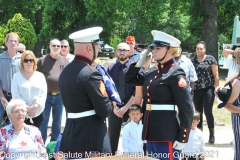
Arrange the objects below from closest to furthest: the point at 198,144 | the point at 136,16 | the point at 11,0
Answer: the point at 198,144, the point at 136,16, the point at 11,0

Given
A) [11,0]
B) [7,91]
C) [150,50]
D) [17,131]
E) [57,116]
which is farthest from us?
[11,0]

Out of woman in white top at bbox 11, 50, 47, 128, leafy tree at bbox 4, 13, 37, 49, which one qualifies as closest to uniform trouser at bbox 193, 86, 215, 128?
woman in white top at bbox 11, 50, 47, 128

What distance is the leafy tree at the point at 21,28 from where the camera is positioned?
35531mm

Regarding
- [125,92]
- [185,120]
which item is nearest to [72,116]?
[185,120]

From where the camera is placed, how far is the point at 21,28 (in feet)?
117

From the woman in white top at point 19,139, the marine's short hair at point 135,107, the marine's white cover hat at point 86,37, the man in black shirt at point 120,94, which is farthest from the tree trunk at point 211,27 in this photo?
the marine's white cover hat at point 86,37

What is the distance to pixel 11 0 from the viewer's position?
146 ft

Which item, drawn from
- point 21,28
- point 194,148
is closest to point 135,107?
point 194,148

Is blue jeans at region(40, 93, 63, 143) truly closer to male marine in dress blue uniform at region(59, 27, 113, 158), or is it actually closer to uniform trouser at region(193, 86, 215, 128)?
uniform trouser at region(193, 86, 215, 128)

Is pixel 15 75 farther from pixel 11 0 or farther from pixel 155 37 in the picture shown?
pixel 11 0

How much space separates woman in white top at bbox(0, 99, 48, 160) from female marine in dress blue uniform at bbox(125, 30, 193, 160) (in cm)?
141

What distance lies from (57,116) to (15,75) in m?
1.59

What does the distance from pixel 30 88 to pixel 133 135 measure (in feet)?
5.61

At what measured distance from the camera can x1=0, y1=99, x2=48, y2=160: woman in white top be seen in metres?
5.47
